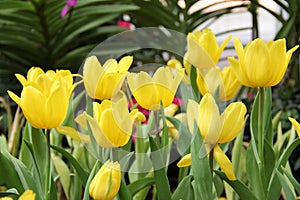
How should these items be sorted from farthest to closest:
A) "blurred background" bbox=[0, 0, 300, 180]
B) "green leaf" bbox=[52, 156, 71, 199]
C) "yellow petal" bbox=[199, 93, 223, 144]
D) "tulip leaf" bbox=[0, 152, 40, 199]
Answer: "blurred background" bbox=[0, 0, 300, 180], "green leaf" bbox=[52, 156, 71, 199], "tulip leaf" bbox=[0, 152, 40, 199], "yellow petal" bbox=[199, 93, 223, 144]

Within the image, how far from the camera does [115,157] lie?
58 centimetres

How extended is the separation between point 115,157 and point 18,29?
1503mm

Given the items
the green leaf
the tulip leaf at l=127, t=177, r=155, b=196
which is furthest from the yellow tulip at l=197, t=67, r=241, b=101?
the green leaf

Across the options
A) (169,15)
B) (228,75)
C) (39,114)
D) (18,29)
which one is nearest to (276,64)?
(228,75)

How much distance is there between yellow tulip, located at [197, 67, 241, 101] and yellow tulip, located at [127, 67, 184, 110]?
6cm

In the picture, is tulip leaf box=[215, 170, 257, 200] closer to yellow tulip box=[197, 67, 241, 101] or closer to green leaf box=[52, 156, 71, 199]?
yellow tulip box=[197, 67, 241, 101]

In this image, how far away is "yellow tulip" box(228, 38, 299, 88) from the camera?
0.57 m

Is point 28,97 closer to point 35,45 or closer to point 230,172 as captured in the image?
point 230,172

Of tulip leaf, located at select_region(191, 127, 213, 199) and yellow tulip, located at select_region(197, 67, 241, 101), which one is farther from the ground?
yellow tulip, located at select_region(197, 67, 241, 101)

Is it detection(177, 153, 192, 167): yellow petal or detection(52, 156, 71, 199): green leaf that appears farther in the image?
detection(52, 156, 71, 199): green leaf

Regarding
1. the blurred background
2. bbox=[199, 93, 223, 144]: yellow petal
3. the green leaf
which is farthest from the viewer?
the blurred background

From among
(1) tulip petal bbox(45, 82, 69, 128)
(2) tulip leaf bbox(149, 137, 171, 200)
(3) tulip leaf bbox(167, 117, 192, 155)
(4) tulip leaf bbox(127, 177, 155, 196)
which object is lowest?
(4) tulip leaf bbox(127, 177, 155, 196)

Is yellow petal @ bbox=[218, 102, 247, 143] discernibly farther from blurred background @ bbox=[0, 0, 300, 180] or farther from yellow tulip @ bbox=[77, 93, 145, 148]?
blurred background @ bbox=[0, 0, 300, 180]

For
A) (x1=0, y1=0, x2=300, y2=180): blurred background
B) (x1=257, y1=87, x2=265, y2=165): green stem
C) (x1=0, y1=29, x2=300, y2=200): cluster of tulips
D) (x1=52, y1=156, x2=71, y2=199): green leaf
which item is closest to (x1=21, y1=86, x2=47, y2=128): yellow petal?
(x1=0, y1=29, x2=300, y2=200): cluster of tulips
